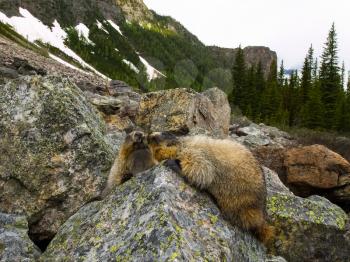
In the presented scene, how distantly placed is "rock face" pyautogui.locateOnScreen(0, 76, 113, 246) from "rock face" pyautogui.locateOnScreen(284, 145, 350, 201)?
8945 mm

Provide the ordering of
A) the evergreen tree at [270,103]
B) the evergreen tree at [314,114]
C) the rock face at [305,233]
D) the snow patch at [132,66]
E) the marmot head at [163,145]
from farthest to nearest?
1. the snow patch at [132,66]
2. the evergreen tree at [270,103]
3. the evergreen tree at [314,114]
4. the rock face at [305,233]
5. the marmot head at [163,145]

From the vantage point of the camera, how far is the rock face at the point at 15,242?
559cm

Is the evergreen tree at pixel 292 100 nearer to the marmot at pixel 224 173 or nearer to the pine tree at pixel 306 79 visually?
the pine tree at pixel 306 79

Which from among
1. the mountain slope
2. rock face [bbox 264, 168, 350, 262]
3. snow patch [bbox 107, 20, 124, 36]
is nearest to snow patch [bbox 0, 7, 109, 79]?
the mountain slope

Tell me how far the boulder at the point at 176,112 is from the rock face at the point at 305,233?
5.44 m

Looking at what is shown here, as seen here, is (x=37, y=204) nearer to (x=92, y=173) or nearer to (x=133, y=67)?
(x=92, y=173)

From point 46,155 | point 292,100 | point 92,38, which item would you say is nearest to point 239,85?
point 292,100

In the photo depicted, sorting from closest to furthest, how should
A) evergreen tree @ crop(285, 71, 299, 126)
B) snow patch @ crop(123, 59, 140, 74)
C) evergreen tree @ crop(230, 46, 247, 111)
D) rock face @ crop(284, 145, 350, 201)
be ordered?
rock face @ crop(284, 145, 350, 201)
evergreen tree @ crop(285, 71, 299, 126)
evergreen tree @ crop(230, 46, 247, 111)
snow patch @ crop(123, 59, 140, 74)

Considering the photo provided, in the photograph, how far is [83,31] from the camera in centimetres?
14562

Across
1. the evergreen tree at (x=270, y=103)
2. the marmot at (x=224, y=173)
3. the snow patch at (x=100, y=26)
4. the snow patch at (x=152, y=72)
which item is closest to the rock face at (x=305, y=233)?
the marmot at (x=224, y=173)

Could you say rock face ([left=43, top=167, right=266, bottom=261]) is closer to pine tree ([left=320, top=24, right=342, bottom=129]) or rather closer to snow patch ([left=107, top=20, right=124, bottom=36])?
pine tree ([left=320, top=24, right=342, bottom=129])

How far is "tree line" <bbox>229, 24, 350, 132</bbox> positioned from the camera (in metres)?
55.3

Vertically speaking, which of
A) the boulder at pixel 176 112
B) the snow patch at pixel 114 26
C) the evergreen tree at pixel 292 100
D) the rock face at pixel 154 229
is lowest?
the rock face at pixel 154 229

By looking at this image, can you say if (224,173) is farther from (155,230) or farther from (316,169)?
(316,169)
